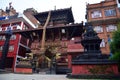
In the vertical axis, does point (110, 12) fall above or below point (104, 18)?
above

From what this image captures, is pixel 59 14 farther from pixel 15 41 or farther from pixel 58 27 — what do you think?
pixel 15 41

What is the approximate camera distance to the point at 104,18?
89.9 feet

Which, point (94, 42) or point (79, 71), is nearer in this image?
point (79, 71)

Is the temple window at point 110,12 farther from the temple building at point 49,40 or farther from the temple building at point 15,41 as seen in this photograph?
the temple building at point 15,41

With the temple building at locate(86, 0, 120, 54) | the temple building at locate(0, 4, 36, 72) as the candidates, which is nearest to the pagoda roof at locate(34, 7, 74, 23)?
the temple building at locate(86, 0, 120, 54)

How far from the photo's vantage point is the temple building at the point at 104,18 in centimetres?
2584

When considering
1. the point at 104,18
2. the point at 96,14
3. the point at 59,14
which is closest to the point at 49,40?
the point at 59,14

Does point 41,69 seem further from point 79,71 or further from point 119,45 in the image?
point 119,45

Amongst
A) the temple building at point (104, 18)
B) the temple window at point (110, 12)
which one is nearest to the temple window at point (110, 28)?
the temple building at point (104, 18)

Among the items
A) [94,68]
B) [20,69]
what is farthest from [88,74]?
[20,69]

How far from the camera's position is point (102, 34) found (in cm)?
2638

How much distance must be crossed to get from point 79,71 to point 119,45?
11.8 feet

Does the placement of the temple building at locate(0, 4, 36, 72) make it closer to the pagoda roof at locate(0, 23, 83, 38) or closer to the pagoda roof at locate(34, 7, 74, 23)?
the pagoda roof at locate(0, 23, 83, 38)

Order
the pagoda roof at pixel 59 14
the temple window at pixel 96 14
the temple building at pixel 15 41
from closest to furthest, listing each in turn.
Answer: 1. the temple building at pixel 15 41
2. the temple window at pixel 96 14
3. the pagoda roof at pixel 59 14
